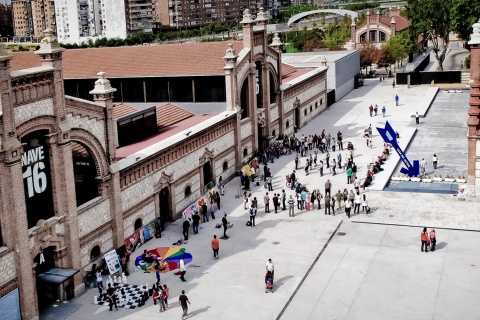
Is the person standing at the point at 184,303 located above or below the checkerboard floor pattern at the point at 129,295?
above

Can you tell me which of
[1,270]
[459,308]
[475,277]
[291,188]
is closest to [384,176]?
[291,188]

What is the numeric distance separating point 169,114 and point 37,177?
20.5 m

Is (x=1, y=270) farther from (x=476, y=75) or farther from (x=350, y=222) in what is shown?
(x=476, y=75)

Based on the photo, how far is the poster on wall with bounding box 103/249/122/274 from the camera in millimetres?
32625

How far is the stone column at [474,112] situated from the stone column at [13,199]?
28810mm

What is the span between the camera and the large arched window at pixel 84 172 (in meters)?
33.1

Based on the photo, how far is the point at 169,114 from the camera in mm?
48812

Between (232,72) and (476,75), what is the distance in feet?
55.2

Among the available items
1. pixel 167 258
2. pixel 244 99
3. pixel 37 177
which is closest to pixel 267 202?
pixel 167 258

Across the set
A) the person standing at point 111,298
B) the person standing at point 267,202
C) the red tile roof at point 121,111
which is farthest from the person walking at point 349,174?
the person standing at point 111,298

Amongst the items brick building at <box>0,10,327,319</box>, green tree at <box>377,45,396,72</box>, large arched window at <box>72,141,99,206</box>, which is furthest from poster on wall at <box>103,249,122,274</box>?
green tree at <box>377,45,396,72</box>

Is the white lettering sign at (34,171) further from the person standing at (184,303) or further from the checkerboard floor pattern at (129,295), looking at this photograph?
the person standing at (184,303)

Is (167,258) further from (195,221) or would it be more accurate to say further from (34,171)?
(34,171)

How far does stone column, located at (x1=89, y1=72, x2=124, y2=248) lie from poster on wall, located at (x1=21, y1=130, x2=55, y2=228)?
4.26 m
